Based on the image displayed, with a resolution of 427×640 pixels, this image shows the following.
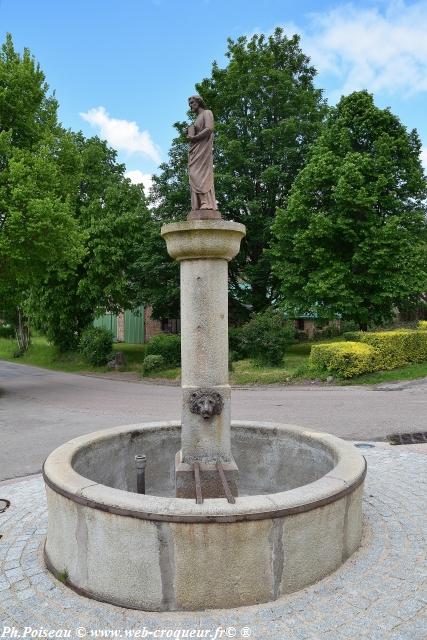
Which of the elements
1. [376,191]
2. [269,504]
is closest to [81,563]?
[269,504]

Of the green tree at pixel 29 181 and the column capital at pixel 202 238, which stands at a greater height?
the green tree at pixel 29 181

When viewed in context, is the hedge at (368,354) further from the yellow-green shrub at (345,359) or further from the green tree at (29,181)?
the green tree at (29,181)

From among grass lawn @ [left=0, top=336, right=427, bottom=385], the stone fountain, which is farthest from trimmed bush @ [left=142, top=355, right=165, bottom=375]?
the stone fountain

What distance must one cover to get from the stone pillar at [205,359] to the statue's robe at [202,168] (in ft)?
1.49

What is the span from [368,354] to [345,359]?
897mm

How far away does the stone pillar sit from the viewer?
17.1 ft

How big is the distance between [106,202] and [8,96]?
9205 mm

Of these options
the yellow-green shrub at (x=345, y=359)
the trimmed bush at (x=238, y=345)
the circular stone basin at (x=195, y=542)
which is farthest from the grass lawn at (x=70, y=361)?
the circular stone basin at (x=195, y=542)

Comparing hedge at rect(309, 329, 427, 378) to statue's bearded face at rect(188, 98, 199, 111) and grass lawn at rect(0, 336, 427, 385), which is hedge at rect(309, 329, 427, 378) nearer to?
grass lawn at rect(0, 336, 427, 385)

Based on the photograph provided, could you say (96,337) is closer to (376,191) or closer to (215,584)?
(376,191)

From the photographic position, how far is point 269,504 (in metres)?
3.94

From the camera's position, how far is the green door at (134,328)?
39.5 metres

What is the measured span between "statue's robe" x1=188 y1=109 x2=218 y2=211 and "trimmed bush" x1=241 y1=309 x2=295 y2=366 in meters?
15.5

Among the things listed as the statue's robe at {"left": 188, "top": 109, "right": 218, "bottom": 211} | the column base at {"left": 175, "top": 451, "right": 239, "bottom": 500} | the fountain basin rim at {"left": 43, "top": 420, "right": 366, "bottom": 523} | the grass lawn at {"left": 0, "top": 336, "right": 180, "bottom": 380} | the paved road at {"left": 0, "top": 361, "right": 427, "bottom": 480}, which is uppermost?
the statue's robe at {"left": 188, "top": 109, "right": 218, "bottom": 211}
